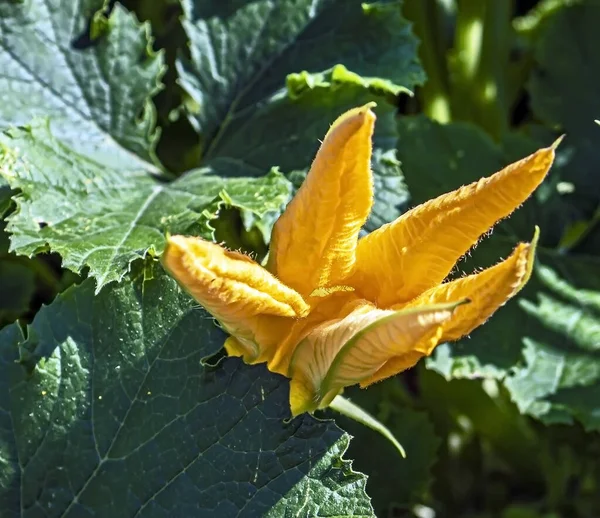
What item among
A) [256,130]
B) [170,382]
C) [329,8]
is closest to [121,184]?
[256,130]

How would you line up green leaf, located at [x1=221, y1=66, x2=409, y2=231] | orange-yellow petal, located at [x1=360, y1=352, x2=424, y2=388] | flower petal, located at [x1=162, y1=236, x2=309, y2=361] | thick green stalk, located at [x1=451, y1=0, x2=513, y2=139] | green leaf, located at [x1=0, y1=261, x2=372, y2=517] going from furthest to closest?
1. thick green stalk, located at [x1=451, y1=0, x2=513, y2=139]
2. green leaf, located at [x1=221, y1=66, x2=409, y2=231]
3. green leaf, located at [x1=0, y1=261, x2=372, y2=517]
4. orange-yellow petal, located at [x1=360, y1=352, x2=424, y2=388]
5. flower petal, located at [x1=162, y1=236, x2=309, y2=361]

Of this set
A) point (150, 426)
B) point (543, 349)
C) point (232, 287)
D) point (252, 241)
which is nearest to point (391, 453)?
point (543, 349)

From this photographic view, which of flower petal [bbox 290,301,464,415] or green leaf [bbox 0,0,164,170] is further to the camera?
green leaf [bbox 0,0,164,170]

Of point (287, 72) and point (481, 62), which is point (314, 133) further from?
point (481, 62)

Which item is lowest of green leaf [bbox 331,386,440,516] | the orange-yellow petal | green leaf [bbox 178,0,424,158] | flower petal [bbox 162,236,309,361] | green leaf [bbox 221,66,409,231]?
green leaf [bbox 331,386,440,516]

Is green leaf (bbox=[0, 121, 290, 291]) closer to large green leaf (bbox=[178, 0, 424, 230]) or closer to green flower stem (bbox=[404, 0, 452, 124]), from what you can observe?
large green leaf (bbox=[178, 0, 424, 230])

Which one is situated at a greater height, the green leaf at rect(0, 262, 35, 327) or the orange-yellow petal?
the orange-yellow petal

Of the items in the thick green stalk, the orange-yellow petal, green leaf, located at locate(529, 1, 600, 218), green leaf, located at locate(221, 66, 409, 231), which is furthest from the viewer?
the thick green stalk

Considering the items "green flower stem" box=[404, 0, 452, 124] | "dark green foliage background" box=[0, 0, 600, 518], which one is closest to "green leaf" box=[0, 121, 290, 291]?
"dark green foliage background" box=[0, 0, 600, 518]
